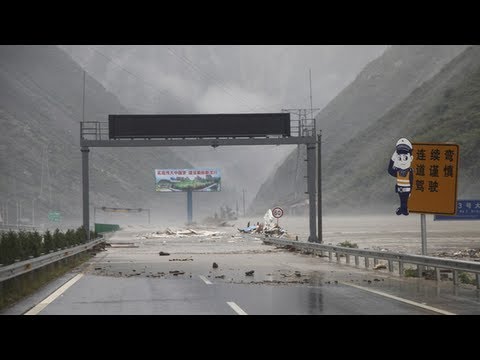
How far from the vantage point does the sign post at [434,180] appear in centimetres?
2177

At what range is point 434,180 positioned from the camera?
21.9 meters

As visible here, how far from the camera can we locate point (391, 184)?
17225 centimetres

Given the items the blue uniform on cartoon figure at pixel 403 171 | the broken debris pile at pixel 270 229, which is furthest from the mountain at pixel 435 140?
the blue uniform on cartoon figure at pixel 403 171

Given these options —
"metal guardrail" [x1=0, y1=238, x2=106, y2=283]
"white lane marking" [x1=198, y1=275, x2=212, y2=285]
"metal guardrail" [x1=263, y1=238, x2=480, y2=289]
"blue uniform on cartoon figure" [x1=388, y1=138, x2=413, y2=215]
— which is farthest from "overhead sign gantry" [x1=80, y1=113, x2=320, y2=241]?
"white lane marking" [x1=198, y1=275, x2=212, y2=285]

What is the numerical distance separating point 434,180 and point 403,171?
99 centimetres

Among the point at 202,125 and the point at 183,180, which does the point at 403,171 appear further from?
the point at 183,180

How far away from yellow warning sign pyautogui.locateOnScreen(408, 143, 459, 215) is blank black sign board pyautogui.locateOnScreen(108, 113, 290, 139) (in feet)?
73.3

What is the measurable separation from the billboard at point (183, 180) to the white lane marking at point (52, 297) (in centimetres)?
9323

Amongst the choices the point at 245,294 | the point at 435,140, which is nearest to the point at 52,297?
the point at 245,294

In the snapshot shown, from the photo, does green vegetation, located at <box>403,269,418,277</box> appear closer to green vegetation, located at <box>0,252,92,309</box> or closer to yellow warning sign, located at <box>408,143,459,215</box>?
yellow warning sign, located at <box>408,143,459,215</box>

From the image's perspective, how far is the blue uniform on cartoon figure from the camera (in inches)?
870

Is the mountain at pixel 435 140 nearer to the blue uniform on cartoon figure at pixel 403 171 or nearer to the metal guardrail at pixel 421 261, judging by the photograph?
the metal guardrail at pixel 421 261
